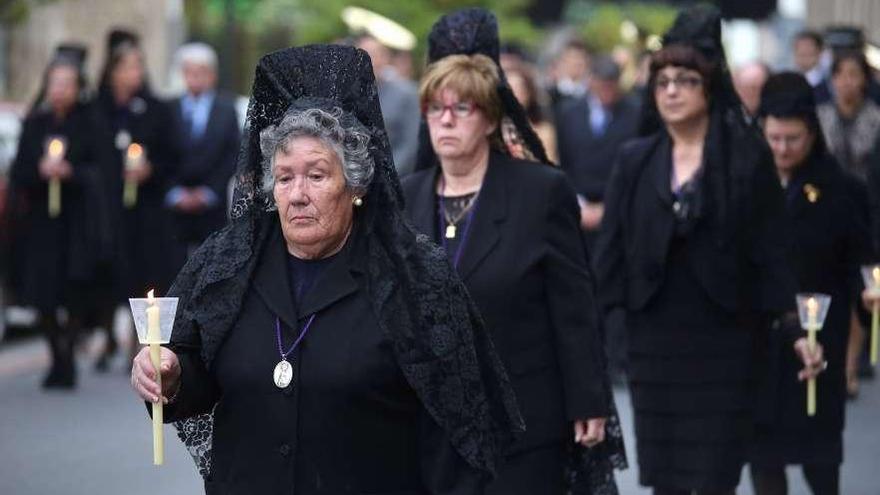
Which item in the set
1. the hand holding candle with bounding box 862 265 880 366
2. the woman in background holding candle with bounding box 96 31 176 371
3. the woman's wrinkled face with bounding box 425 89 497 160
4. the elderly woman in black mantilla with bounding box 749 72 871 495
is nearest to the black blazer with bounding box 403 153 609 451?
the woman's wrinkled face with bounding box 425 89 497 160

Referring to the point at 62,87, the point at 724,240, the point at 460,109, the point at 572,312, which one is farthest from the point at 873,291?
the point at 62,87

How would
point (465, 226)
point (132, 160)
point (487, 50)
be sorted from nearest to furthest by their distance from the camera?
1. point (465, 226)
2. point (487, 50)
3. point (132, 160)

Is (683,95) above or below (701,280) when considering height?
above

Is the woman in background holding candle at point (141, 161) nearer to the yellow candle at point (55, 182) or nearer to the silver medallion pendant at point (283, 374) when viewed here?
the yellow candle at point (55, 182)

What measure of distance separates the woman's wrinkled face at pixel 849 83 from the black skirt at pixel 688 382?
20.7 feet

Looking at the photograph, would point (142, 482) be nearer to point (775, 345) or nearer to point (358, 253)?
point (775, 345)

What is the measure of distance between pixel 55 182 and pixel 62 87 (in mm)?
621

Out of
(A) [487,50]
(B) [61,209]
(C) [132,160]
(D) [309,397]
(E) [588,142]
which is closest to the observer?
(D) [309,397]

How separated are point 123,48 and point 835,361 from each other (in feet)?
24.5

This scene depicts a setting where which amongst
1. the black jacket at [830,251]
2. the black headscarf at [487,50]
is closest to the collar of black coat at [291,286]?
the black headscarf at [487,50]

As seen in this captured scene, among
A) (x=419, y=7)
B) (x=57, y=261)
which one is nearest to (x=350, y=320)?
(x=57, y=261)

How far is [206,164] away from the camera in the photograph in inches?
626

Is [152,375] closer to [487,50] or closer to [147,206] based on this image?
[487,50]

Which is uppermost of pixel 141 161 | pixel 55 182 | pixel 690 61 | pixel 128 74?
pixel 128 74
